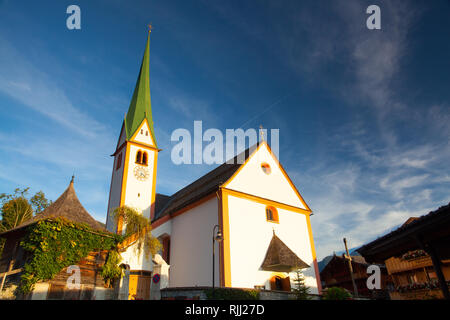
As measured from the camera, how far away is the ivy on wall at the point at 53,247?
13.7m

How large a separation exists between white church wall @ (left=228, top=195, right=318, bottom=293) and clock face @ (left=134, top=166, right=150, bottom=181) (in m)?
10.8

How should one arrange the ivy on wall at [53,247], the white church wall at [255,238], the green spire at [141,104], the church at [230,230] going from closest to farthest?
the ivy on wall at [53,247] < the white church wall at [255,238] < the church at [230,230] < the green spire at [141,104]

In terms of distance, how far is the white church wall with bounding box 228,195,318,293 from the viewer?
17719mm

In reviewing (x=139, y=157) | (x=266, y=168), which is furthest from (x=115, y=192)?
(x=266, y=168)

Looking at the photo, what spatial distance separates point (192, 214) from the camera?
857 inches

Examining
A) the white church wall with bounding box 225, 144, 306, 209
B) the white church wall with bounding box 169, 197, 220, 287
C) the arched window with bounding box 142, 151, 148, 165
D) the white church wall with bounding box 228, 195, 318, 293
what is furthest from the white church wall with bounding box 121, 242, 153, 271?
the arched window with bounding box 142, 151, 148, 165

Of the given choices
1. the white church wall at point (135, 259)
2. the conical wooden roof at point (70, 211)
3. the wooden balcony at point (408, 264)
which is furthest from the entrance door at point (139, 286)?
the wooden balcony at point (408, 264)

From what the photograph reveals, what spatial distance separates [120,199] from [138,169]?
3.37 metres

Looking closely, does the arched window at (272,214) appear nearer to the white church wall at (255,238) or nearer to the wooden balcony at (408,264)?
the white church wall at (255,238)

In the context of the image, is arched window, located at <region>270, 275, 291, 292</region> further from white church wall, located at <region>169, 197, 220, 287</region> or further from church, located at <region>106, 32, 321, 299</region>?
white church wall, located at <region>169, 197, 220, 287</region>

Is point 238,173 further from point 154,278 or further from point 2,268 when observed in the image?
point 2,268

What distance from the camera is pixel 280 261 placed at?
18328 millimetres

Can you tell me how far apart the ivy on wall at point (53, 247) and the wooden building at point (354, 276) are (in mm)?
23789
